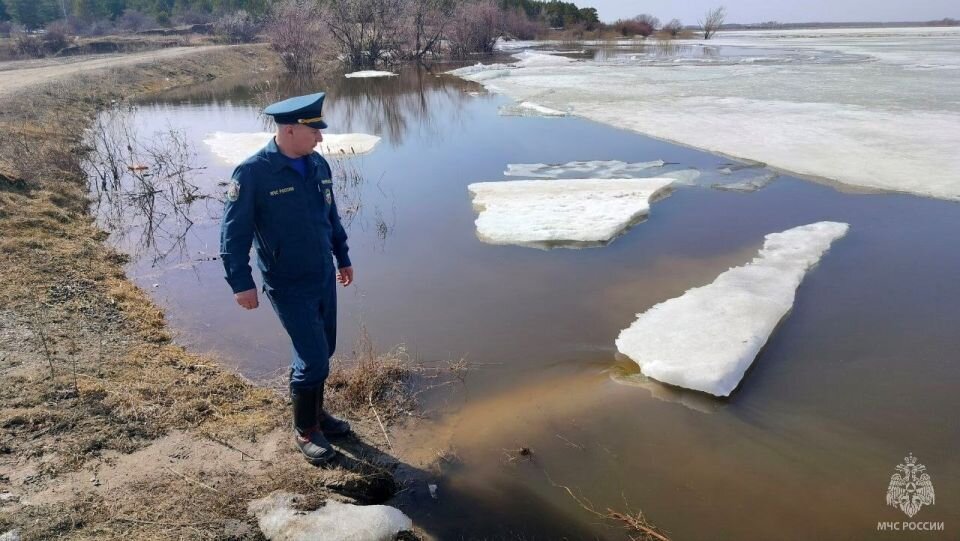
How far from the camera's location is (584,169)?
991 cm

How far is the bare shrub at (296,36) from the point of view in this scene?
28.4m

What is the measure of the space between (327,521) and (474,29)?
37.6 meters

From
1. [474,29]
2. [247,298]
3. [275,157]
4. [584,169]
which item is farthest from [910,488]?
[474,29]

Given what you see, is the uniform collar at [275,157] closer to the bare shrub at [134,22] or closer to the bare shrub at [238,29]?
the bare shrub at [238,29]

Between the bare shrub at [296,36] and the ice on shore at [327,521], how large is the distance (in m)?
29.3

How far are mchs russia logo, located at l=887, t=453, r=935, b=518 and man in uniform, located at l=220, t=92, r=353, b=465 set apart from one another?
300cm

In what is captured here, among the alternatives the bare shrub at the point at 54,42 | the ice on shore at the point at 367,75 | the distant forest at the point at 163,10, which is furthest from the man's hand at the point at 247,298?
the distant forest at the point at 163,10

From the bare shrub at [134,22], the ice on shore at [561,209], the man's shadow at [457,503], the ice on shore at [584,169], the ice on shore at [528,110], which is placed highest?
the bare shrub at [134,22]

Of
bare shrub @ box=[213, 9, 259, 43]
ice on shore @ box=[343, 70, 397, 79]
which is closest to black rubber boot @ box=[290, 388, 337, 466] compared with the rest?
ice on shore @ box=[343, 70, 397, 79]

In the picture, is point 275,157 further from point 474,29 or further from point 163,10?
point 163,10

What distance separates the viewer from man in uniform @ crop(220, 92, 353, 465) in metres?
2.81

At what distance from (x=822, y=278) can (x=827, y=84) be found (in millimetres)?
14519

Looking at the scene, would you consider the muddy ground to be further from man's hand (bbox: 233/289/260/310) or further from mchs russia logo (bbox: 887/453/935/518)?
mchs russia logo (bbox: 887/453/935/518)

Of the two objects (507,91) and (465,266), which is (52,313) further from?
(507,91)
